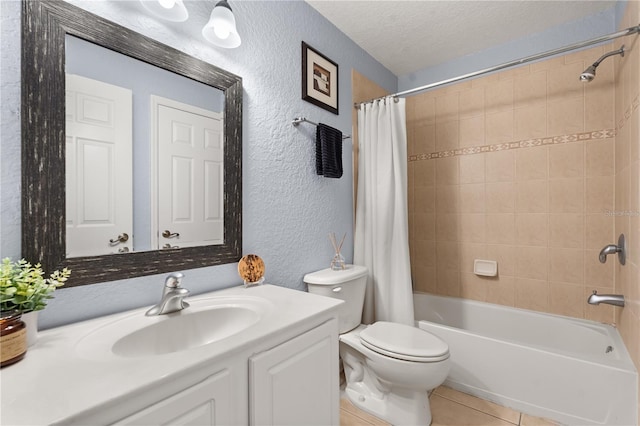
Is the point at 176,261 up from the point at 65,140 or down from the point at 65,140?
down

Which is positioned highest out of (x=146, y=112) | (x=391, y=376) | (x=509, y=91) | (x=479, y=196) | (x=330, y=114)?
(x=509, y=91)

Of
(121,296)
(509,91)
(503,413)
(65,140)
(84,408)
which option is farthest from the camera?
(509,91)

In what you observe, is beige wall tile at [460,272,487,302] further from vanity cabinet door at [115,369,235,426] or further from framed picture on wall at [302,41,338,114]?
vanity cabinet door at [115,369,235,426]

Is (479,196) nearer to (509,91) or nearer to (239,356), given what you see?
(509,91)

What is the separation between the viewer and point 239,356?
2.61ft

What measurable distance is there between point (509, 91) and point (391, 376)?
2188mm

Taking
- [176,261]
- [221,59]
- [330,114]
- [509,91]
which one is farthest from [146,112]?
[509,91]

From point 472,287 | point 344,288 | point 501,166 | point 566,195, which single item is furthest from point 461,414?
point 501,166

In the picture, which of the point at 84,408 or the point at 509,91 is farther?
the point at 509,91

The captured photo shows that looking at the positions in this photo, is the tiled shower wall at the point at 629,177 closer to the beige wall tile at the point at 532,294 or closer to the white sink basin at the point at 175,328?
the beige wall tile at the point at 532,294

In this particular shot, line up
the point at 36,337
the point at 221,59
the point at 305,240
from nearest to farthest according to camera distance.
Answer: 1. the point at 36,337
2. the point at 221,59
3. the point at 305,240

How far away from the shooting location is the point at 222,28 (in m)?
1.22

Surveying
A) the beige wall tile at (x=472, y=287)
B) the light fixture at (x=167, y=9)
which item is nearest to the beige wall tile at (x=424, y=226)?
the beige wall tile at (x=472, y=287)

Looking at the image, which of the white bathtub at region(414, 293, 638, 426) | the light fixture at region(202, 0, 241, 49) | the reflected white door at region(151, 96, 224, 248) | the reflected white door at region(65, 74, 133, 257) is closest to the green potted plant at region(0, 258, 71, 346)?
the reflected white door at region(65, 74, 133, 257)
